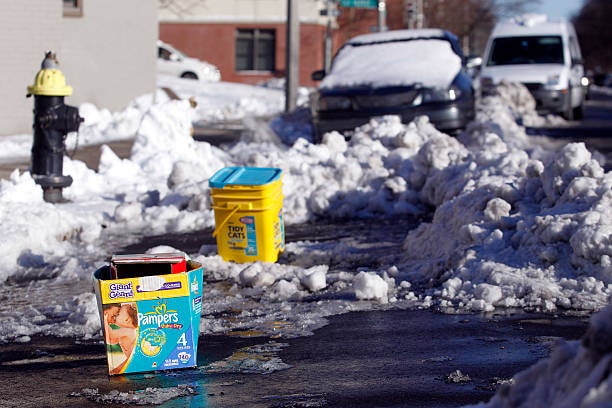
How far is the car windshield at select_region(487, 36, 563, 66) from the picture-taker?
995 inches

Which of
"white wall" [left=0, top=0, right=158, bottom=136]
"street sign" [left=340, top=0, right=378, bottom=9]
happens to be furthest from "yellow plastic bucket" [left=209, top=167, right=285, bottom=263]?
"street sign" [left=340, top=0, right=378, bottom=9]

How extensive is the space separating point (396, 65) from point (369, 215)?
17.0 feet

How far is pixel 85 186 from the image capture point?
12859mm

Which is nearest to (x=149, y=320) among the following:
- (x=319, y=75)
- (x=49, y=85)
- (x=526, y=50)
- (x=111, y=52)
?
(x=49, y=85)

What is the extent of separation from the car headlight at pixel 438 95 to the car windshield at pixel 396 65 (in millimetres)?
115

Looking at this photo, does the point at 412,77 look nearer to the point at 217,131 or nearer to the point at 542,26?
the point at 217,131

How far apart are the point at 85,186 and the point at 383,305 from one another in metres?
6.28

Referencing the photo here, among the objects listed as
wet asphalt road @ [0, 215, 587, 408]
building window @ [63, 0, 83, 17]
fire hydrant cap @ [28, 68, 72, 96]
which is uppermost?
building window @ [63, 0, 83, 17]

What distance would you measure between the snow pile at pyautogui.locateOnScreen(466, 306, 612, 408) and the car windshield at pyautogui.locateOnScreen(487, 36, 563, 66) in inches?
868

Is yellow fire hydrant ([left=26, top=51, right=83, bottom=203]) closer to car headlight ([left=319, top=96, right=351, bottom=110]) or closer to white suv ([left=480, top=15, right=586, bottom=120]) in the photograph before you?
car headlight ([left=319, top=96, right=351, bottom=110])

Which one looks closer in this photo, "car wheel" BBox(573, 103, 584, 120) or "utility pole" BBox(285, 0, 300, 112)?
"utility pole" BBox(285, 0, 300, 112)

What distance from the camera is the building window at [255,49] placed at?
4697cm

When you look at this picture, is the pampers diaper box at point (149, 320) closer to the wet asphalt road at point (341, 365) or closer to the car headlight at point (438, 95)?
the wet asphalt road at point (341, 365)

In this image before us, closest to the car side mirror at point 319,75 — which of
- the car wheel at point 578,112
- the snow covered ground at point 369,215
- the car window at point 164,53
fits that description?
the snow covered ground at point 369,215
